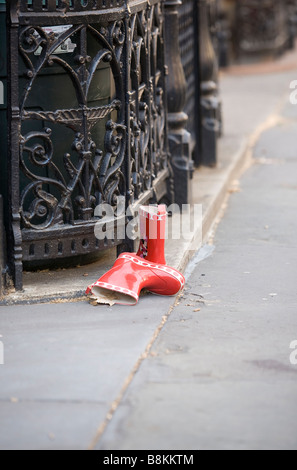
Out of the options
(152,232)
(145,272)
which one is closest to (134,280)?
(145,272)

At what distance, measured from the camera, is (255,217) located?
23.8 ft

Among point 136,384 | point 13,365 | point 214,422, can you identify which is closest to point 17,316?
point 13,365

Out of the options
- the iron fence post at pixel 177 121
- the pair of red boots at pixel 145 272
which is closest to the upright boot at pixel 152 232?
the pair of red boots at pixel 145 272

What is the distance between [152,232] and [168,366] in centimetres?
119

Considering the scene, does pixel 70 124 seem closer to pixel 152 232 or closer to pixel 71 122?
pixel 71 122

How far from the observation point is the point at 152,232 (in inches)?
205

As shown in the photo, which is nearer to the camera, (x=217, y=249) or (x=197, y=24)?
(x=217, y=249)

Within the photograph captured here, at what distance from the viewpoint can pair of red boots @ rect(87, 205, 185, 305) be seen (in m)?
5.00

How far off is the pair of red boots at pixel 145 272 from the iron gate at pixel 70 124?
28 centimetres

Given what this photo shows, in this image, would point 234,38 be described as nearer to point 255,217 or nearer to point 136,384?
point 255,217

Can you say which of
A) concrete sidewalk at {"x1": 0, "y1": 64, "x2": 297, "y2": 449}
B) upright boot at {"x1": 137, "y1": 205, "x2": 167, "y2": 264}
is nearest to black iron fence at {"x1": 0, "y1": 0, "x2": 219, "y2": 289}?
upright boot at {"x1": 137, "y1": 205, "x2": 167, "y2": 264}

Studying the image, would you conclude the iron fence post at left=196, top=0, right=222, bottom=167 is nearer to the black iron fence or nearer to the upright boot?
the black iron fence

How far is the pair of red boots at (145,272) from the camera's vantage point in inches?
197

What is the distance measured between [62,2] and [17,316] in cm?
164
